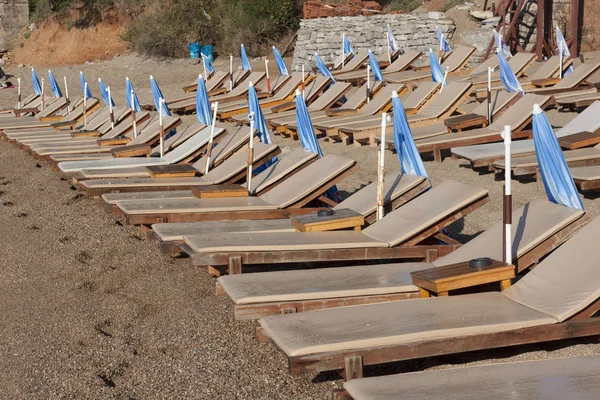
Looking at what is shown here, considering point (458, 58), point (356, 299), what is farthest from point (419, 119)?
point (356, 299)

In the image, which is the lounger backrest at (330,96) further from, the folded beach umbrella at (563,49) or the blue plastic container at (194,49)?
the blue plastic container at (194,49)

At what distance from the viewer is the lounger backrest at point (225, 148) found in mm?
8945

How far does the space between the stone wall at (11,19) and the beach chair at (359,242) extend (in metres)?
25.4

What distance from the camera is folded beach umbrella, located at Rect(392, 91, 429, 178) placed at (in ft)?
22.7

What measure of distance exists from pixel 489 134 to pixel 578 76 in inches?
136

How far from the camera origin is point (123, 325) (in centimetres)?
492

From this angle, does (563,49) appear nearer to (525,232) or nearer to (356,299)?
(525,232)

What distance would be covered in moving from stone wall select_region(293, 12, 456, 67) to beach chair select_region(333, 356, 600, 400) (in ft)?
52.8

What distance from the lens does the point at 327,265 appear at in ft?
18.9

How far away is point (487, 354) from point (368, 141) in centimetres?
685

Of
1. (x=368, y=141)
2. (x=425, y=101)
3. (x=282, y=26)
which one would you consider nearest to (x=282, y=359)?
(x=368, y=141)

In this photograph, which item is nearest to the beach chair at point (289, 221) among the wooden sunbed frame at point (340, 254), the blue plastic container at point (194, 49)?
the wooden sunbed frame at point (340, 254)

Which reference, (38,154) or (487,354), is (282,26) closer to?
(38,154)

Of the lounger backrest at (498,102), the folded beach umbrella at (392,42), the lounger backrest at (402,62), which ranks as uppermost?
the lounger backrest at (498,102)
